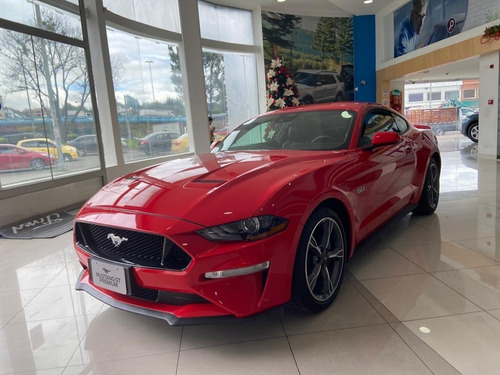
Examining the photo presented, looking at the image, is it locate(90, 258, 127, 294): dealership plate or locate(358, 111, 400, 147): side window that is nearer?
locate(90, 258, 127, 294): dealership plate

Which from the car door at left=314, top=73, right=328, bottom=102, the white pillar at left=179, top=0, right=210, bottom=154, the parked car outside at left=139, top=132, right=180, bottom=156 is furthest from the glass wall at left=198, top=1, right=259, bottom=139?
the car door at left=314, top=73, right=328, bottom=102

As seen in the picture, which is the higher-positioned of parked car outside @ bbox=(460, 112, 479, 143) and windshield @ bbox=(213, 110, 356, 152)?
windshield @ bbox=(213, 110, 356, 152)

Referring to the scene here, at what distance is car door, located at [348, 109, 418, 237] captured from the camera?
7.69 feet

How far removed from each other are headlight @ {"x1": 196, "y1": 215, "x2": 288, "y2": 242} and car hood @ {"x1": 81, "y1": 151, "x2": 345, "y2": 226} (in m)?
0.03

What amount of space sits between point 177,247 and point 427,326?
1.35m

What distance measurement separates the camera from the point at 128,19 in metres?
7.45

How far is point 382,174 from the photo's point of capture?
101 inches

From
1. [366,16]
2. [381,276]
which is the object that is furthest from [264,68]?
[381,276]

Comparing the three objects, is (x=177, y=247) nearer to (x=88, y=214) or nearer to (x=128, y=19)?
(x=88, y=214)

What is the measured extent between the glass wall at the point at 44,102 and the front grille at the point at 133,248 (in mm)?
3627

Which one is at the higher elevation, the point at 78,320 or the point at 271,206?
the point at 271,206

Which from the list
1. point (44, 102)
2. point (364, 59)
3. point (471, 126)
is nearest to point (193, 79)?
point (44, 102)

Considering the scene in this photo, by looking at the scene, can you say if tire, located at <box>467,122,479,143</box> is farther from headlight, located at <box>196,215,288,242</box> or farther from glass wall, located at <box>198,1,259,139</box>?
headlight, located at <box>196,215,288,242</box>

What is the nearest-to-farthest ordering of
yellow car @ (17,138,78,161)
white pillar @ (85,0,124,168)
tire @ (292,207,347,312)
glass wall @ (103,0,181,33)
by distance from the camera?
tire @ (292,207,347,312)
yellow car @ (17,138,78,161)
white pillar @ (85,0,124,168)
glass wall @ (103,0,181,33)
